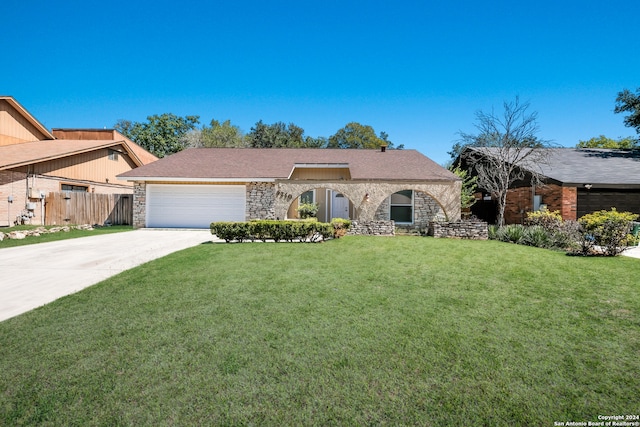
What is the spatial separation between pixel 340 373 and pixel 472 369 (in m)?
1.21

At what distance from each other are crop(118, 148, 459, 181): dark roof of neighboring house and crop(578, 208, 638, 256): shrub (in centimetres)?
664

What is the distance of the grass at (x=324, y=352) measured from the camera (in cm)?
221

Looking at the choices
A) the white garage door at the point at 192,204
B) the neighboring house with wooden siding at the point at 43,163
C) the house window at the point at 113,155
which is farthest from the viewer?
the house window at the point at 113,155

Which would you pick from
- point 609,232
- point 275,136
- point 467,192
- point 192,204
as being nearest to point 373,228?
point 609,232

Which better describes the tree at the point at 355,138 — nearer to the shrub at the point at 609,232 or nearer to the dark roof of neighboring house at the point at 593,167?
the dark roof of neighboring house at the point at 593,167

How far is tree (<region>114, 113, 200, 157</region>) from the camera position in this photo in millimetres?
38469

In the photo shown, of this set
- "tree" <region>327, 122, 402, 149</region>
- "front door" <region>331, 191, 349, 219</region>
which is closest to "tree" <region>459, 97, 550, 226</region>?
"front door" <region>331, 191, 349, 219</region>

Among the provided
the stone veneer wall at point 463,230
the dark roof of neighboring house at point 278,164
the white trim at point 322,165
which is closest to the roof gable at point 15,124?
the dark roof of neighboring house at point 278,164

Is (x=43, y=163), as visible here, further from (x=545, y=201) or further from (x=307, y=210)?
(x=545, y=201)

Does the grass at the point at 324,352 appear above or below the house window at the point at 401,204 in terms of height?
below

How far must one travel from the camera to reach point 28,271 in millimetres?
6168

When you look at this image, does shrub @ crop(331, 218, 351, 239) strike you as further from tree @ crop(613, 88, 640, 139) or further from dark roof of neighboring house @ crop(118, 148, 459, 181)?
tree @ crop(613, 88, 640, 139)

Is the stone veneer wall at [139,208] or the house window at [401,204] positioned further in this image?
the house window at [401,204]

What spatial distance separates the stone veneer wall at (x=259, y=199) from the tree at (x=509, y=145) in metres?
11.2
